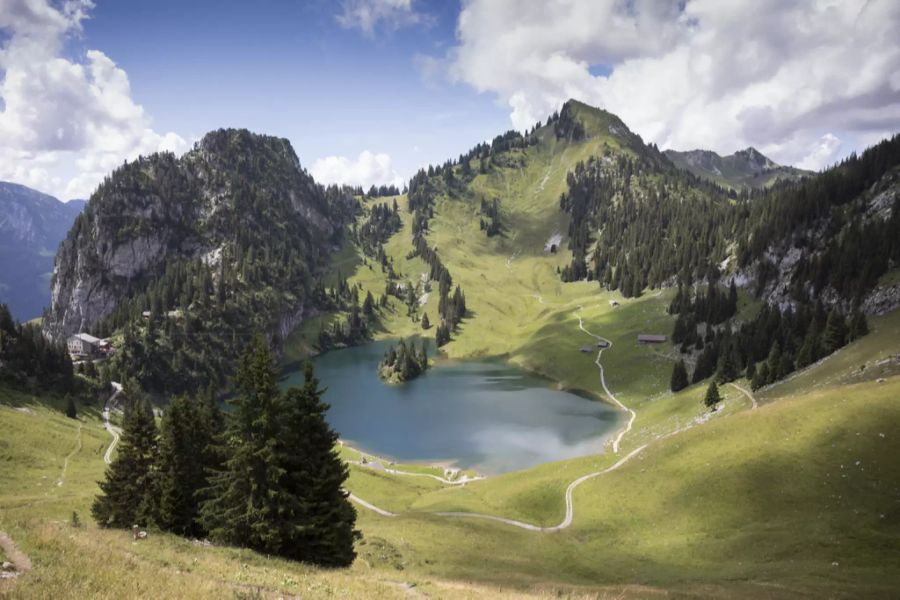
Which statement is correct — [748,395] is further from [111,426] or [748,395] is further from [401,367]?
[111,426]

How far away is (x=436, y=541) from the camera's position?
45938 millimetres

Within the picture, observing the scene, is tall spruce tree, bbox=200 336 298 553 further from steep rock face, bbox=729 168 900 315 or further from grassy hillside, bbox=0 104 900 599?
steep rock face, bbox=729 168 900 315

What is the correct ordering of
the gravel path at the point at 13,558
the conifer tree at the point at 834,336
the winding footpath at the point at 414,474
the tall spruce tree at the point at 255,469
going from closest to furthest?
the gravel path at the point at 13,558, the tall spruce tree at the point at 255,469, the winding footpath at the point at 414,474, the conifer tree at the point at 834,336

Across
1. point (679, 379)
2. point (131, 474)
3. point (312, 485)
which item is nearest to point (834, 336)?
point (679, 379)

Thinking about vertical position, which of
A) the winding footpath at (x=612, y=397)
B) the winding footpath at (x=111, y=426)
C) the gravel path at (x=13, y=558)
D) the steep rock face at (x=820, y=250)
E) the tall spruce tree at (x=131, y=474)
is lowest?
the winding footpath at (x=111, y=426)

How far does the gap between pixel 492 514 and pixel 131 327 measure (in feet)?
460

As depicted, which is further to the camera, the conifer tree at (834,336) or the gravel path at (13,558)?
the conifer tree at (834,336)

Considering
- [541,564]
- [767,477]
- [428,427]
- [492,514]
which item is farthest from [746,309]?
[541,564]

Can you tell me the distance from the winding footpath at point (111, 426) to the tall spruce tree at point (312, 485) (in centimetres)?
5610

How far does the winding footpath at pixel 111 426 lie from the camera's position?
3023 inches

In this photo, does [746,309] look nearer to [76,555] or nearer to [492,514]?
[492,514]

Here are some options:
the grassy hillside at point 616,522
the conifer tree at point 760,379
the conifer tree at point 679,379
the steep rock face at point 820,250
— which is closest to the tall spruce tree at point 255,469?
the grassy hillside at point 616,522

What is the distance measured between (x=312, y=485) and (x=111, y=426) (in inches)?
3828

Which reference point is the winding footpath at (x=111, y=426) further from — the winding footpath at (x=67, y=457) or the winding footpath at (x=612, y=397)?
the winding footpath at (x=612, y=397)
